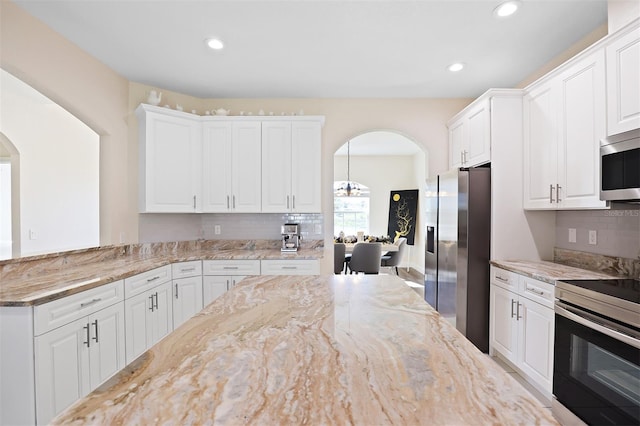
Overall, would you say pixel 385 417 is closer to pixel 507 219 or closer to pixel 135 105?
pixel 507 219

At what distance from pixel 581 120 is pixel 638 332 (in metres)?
1.43

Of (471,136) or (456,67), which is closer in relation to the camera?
(456,67)

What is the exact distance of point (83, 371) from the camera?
6.59 ft

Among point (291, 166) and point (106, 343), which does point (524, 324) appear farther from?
point (106, 343)

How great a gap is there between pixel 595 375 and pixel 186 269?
3.15 metres

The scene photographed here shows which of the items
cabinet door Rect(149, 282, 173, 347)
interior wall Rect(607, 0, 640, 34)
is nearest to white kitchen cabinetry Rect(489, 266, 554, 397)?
interior wall Rect(607, 0, 640, 34)

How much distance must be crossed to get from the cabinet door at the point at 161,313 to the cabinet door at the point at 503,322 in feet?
9.53

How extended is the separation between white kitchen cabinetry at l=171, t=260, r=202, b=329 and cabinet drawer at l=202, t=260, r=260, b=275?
0.28 feet

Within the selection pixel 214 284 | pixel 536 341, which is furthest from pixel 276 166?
pixel 536 341

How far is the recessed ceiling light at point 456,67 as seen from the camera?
9.91 ft

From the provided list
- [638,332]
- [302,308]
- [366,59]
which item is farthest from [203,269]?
[638,332]

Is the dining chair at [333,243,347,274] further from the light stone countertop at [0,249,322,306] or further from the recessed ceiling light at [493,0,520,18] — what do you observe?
the recessed ceiling light at [493,0,520,18]

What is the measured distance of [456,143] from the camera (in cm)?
371

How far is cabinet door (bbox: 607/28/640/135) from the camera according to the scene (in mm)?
1836
